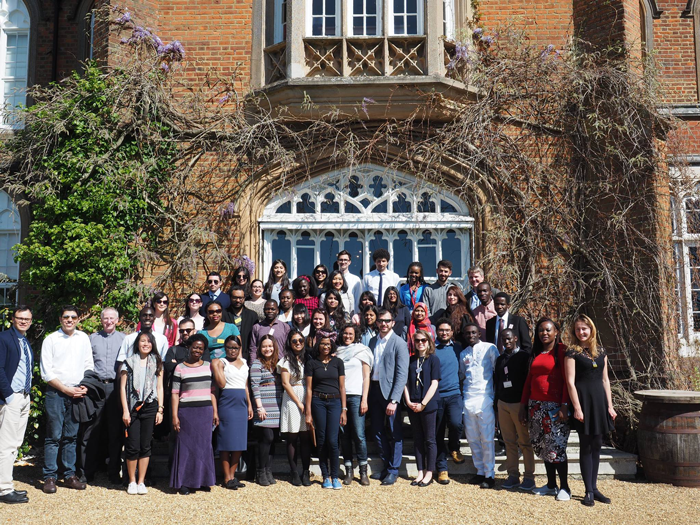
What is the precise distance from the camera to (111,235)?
9.67 meters

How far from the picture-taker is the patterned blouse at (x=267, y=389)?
6.97m

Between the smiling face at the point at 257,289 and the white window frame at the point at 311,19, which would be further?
the white window frame at the point at 311,19

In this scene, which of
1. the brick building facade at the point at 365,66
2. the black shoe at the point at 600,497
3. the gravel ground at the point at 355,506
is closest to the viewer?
the gravel ground at the point at 355,506

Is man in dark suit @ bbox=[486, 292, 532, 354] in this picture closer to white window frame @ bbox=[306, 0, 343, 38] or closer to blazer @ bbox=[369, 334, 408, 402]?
blazer @ bbox=[369, 334, 408, 402]

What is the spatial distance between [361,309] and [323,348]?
107 cm

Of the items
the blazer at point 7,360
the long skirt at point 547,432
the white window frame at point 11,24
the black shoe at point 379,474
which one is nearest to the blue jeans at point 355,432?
the black shoe at point 379,474

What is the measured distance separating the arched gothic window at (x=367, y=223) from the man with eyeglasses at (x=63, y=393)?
3.85m

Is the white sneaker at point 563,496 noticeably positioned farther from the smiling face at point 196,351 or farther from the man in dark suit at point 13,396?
the man in dark suit at point 13,396

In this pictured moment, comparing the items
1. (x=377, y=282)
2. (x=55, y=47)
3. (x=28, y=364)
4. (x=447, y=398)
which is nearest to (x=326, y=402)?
(x=447, y=398)

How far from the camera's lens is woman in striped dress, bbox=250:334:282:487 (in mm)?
6891

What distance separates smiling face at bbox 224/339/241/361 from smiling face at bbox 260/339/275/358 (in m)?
0.25

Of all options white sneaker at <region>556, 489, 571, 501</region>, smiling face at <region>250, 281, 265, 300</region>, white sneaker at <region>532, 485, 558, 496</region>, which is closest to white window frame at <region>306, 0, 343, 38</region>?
smiling face at <region>250, 281, 265, 300</region>

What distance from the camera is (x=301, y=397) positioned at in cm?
701

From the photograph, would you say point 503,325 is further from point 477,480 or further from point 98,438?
point 98,438
